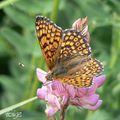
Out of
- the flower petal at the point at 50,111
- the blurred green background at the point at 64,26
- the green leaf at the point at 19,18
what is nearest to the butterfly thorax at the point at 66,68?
the flower petal at the point at 50,111

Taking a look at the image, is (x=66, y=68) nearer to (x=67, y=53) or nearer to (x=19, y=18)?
(x=67, y=53)

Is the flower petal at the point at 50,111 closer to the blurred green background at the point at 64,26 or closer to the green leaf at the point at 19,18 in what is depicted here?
the blurred green background at the point at 64,26

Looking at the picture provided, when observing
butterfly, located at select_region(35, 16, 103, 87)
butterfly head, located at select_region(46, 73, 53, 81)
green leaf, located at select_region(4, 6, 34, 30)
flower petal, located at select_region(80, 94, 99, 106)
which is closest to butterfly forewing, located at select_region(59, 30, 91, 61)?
butterfly, located at select_region(35, 16, 103, 87)

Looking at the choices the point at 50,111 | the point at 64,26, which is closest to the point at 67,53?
the point at 50,111

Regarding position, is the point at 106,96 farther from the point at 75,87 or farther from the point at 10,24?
the point at 10,24

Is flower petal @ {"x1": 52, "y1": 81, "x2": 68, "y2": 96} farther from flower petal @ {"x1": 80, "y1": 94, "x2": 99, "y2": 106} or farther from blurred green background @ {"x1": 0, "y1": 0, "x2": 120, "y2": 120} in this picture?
blurred green background @ {"x1": 0, "y1": 0, "x2": 120, "y2": 120}
